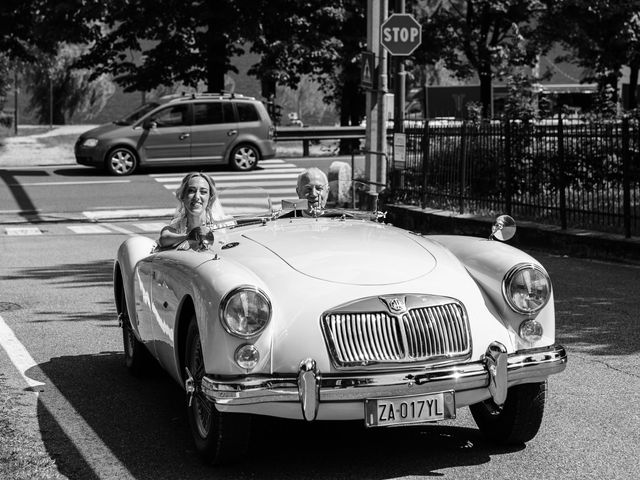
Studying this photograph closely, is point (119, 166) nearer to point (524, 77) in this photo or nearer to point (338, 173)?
point (338, 173)

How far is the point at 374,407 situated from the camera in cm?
489

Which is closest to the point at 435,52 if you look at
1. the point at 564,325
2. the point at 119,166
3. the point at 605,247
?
the point at 119,166

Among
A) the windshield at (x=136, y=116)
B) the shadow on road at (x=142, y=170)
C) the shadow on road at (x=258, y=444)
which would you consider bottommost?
the shadow on road at (x=258, y=444)

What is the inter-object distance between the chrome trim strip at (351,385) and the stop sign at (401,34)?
42.4 feet

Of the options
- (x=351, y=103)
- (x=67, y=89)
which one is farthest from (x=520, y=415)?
(x=67, y=89)

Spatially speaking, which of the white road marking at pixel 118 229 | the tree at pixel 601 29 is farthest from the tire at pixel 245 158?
the tree at pixel 601 29

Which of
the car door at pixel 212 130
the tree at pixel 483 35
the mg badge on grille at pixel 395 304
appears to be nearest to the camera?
the mg badge on grille at pixel 395 304

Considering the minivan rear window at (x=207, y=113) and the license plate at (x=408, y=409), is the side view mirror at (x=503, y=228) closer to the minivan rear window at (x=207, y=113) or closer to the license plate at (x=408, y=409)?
the license plate at (x=408, y=409)

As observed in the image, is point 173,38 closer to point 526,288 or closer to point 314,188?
point 314,188

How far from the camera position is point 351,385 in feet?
15.9

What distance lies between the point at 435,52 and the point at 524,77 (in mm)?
21374

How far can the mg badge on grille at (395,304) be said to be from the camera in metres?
5.08

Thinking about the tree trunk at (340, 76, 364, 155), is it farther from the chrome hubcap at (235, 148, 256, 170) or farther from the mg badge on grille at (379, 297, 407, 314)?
the mg badge on grille at (379, 297, 407, 314)

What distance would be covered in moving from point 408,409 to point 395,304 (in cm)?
48
